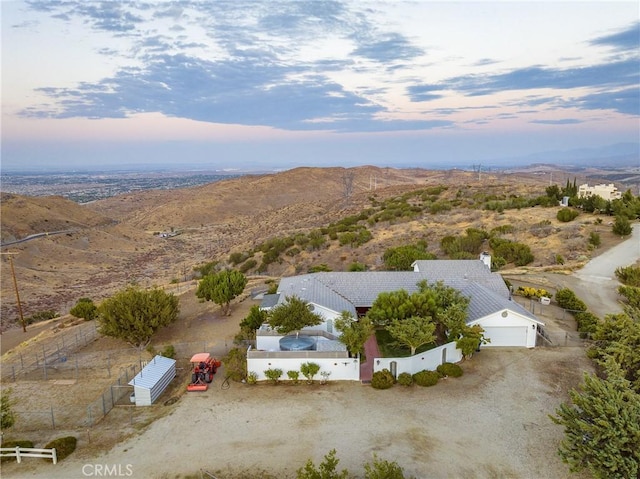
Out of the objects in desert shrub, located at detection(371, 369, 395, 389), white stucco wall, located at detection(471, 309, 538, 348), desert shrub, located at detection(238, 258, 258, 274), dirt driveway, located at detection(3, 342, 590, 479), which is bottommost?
desert shrub, located at detection(238, 258, 258, 274)

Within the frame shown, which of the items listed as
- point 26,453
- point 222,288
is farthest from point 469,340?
point 26,453

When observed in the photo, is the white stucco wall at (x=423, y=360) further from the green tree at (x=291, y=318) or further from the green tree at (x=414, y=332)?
the green tree at (x=291, y=318)

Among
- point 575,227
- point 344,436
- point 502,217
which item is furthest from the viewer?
point 502,217

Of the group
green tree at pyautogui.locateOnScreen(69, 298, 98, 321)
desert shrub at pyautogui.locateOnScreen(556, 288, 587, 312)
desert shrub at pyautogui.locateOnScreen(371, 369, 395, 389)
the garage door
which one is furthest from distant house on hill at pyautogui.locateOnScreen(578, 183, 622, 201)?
green tree at pyautogui.locateOnScreen(69, 298, 98, 321)

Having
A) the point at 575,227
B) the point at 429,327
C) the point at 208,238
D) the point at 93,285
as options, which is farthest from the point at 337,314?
the point at 208,238

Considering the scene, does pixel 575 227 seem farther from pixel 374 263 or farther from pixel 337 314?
pixel 337 314

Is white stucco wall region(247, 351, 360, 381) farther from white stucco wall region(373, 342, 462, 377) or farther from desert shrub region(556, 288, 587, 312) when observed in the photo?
desert shrub region(556, 288, 587, 312)

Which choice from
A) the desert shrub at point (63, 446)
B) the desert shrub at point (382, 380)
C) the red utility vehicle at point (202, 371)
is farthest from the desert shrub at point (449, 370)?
the desert shrub at point (63, 446)
